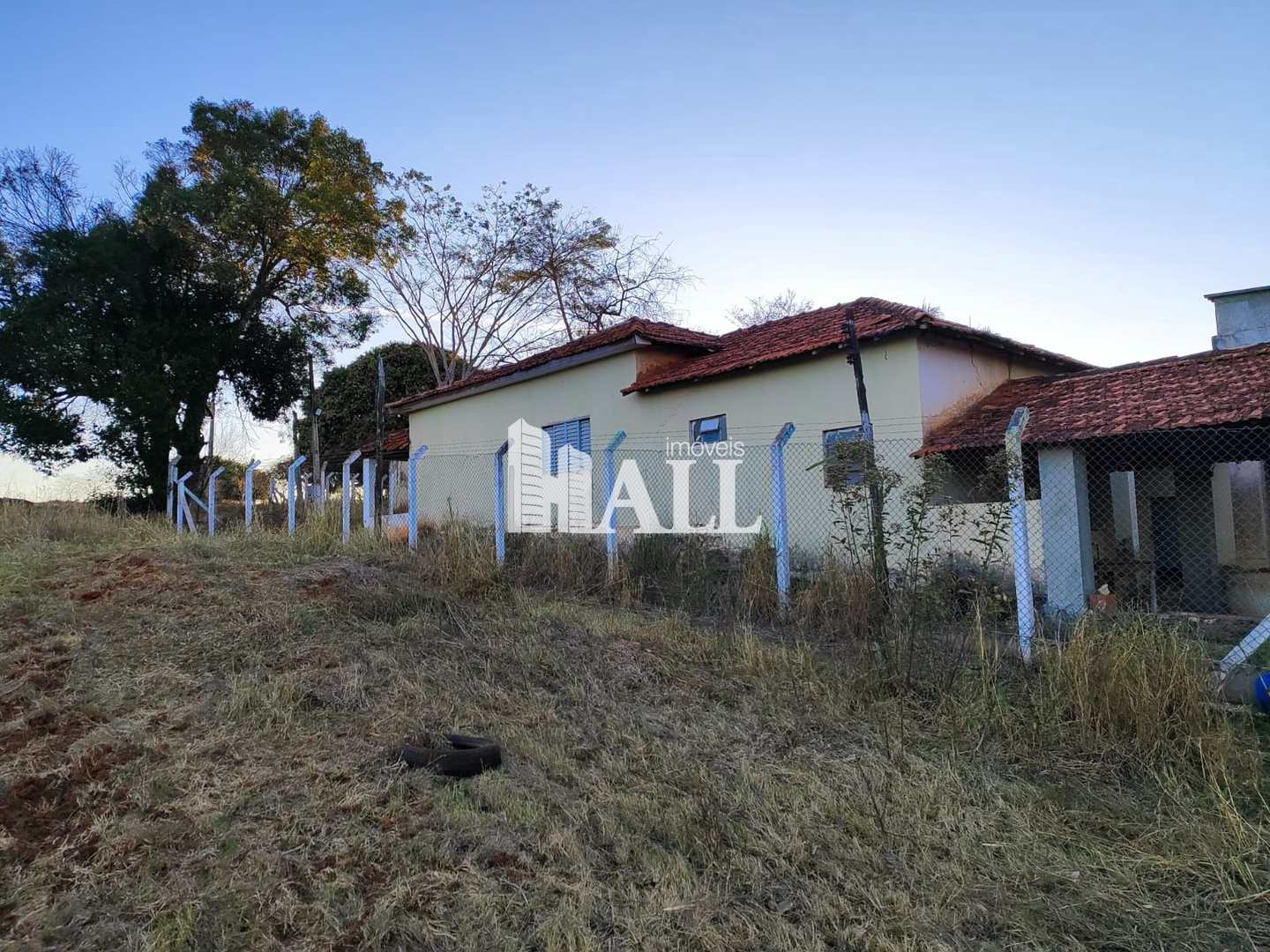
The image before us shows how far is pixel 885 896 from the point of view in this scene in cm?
251

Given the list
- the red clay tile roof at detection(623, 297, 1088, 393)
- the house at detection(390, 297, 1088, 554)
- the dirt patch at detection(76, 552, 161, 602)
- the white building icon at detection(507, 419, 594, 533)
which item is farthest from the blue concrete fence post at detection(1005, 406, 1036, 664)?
the white building icon at detection(507, 419, 594, 533)

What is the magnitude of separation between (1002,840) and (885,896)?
72 cm

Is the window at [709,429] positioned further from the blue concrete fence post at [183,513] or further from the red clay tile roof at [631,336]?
the blue concrete fence post at [183,513]

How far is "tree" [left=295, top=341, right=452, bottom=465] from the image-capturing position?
74.4ft

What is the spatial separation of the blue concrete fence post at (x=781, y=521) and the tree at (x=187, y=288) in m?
15.7

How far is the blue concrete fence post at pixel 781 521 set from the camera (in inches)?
253

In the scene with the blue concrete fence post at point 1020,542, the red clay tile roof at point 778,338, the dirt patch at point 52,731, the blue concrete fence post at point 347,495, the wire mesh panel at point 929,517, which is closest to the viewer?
the dirt patch at point 52,731

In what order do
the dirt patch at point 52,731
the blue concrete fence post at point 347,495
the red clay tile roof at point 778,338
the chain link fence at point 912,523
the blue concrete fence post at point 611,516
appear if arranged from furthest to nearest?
1. the red clay tile roof at point 778,338
2. the blue concrete fence post at point 347,495
3. the blue concrete fence post at point 611,516
4. the chain link fence at point 912,523
5. the dirt patch at point 52,731

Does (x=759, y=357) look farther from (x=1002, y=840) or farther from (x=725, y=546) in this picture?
(x=1002, y=840)


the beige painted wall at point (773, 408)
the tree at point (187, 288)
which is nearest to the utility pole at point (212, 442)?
the tree at point (187, 288)

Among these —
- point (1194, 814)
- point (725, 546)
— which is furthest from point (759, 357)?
point (1194, 814)

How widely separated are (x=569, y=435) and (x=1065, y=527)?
8204 millimetres

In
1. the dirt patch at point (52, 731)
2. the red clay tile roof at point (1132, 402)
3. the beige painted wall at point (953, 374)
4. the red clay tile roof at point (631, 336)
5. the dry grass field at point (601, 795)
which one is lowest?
the dry grass field at point (601, 795)

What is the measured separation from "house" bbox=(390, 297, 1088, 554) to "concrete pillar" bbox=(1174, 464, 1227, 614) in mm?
2386
